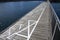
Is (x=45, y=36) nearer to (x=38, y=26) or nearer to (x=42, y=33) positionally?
(x=42, y=33)

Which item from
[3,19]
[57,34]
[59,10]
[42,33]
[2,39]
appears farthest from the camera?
[59,10]

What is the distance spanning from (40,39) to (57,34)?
55 centimetres

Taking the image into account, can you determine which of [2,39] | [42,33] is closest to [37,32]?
[42,33]

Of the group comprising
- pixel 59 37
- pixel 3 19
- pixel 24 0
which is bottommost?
pixel 59 37

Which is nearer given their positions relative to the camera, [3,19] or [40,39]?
[40,39]

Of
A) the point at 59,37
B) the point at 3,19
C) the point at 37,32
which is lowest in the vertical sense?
the point at 59,37

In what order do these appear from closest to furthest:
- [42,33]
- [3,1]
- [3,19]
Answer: [42,33] → [3,19] → [3,1]

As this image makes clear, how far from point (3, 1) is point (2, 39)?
25.7ft

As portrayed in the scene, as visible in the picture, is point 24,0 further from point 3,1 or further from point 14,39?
point 14,39

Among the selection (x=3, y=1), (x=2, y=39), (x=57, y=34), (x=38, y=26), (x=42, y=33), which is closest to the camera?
(x=2, y=39)

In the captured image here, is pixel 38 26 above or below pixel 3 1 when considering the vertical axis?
below

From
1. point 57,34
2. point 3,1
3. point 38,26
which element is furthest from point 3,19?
point 3,1

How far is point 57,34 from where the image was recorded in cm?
260

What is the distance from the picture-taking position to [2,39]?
2137 mm
